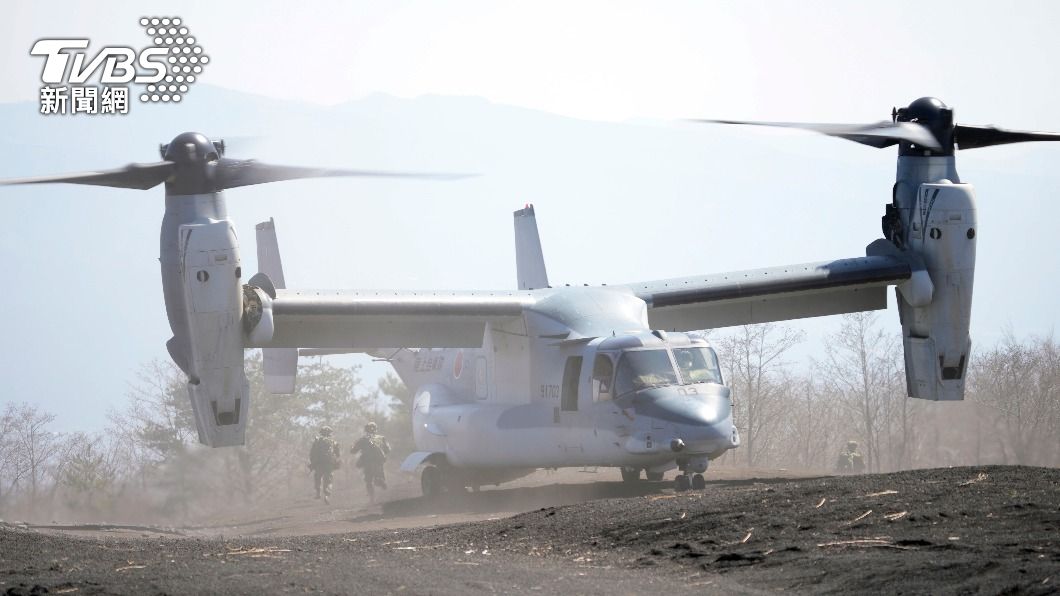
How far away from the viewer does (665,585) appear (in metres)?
9.75

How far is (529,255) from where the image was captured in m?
26.4

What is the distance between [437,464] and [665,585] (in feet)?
42.0

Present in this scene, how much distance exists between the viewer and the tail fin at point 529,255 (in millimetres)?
26295

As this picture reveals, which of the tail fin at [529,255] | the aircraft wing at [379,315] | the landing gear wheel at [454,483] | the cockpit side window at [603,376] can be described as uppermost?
Result: the tail fin at [529,255]

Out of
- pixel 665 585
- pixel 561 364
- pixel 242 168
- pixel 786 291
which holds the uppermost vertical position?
pixel 242 168

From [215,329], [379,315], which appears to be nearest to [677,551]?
[215,329]

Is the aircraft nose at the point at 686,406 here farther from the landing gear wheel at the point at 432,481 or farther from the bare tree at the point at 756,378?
the bare tree at the point at 756,378

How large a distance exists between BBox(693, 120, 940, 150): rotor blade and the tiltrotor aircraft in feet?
0.13

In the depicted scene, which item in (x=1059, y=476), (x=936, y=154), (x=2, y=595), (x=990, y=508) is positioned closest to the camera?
(x=2, y=595)

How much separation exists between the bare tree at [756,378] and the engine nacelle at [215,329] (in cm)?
2244

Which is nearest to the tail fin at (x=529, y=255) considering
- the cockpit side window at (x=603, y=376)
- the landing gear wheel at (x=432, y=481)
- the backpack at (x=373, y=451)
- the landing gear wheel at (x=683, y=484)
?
the backpack at (x=373, y=451)

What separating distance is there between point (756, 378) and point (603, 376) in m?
22.9

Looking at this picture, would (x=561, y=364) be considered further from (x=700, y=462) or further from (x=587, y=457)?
(x=700, y=462)

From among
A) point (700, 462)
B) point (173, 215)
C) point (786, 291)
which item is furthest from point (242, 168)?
point (786, 291)
